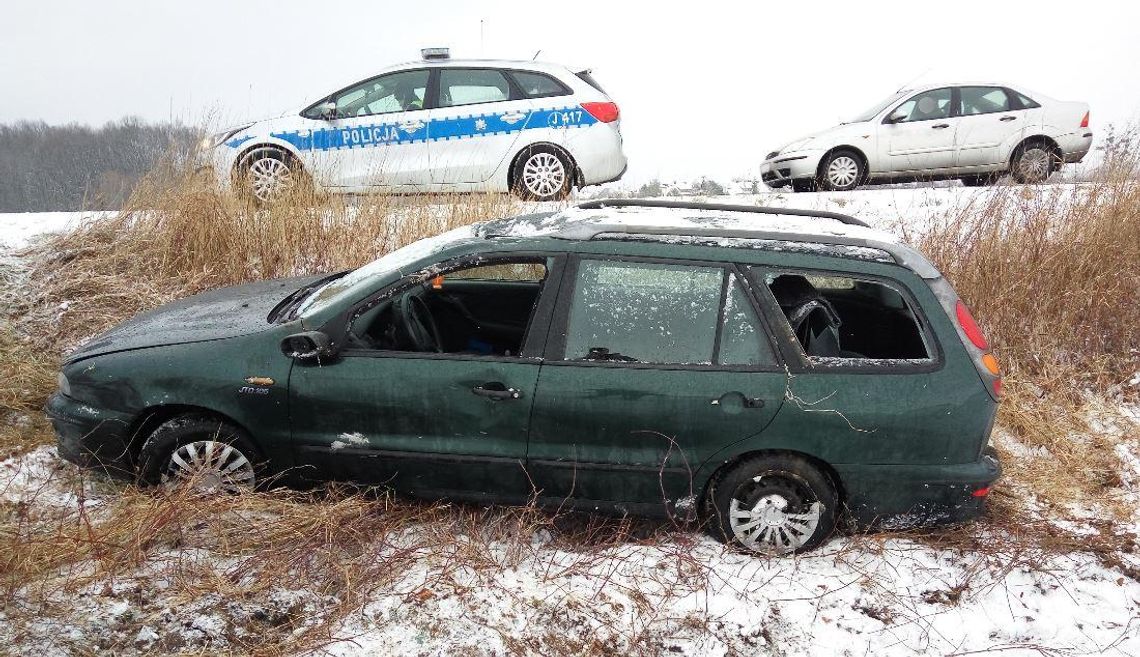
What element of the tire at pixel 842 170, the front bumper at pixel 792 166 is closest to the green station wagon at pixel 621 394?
the front bumper at pixel 792 166

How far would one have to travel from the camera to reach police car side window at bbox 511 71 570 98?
765 cm

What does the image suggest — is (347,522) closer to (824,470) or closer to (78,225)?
(824,470)

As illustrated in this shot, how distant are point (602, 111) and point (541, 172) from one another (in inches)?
35.7

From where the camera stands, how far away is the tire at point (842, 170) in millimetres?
9109

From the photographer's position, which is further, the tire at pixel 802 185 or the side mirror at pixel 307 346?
the tire at pixel 802 185

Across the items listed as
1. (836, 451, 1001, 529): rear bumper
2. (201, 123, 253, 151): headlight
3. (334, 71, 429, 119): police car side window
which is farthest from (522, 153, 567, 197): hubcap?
(836, 451, 1001, 529): rear bumper

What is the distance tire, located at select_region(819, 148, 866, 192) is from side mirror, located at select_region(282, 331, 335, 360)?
762 centimetres

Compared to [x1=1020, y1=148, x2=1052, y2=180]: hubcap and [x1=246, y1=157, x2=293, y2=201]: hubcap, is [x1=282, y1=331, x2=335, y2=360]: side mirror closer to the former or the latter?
[x1=246, y1=157, x2=293, y2=201]: hubcap

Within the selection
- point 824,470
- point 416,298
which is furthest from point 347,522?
point 824,470

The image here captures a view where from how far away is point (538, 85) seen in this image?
7664 millimetres

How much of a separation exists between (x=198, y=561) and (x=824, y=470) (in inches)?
103

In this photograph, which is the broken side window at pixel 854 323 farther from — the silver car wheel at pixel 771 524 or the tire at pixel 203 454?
the tire at pixel 203 454

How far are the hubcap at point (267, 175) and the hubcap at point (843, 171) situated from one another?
6377 millimetres

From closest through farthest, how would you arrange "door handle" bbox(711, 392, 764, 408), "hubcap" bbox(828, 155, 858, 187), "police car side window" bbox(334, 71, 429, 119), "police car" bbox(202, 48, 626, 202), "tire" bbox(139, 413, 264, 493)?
"door handle" bbox(711, 392, 764, 408) < "tire" bbox(139, 413, 264, 493) < "police car" bbox(202, 48, 626, 202) < "police car side window" bbox(334, 71, 429, 119) < "hubcap" bbox(828, 155, 858, 187)
